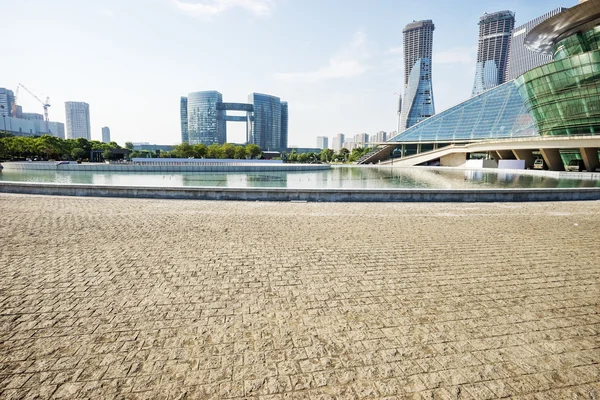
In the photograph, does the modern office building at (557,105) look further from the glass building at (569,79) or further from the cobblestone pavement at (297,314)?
the cobblestone pavement at (297,314)

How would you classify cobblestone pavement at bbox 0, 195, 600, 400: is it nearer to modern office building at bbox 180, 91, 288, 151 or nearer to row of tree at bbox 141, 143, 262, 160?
row of tree at bbox 141, 143, 262, 160

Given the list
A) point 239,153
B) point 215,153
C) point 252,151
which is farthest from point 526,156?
point 215,153

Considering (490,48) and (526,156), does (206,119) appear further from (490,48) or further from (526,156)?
(490,48)

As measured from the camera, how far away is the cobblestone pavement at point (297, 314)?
8.44ft

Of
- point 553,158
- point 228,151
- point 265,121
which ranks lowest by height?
point 553,158

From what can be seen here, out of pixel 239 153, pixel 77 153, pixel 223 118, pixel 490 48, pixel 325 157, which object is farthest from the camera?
pixel 490 48

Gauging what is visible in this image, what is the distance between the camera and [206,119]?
132 meters

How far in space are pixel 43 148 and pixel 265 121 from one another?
310 feet

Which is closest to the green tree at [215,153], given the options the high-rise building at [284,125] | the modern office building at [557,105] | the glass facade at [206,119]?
the modern office building at [557,105]

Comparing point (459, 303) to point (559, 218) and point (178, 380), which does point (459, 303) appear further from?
point (559, 218)

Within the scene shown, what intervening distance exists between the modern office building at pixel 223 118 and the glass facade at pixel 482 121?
258ft

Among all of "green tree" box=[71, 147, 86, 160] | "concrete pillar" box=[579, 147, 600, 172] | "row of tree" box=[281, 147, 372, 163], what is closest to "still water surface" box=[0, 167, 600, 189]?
"concrete pillar" box=[579, 147, 600, 172]

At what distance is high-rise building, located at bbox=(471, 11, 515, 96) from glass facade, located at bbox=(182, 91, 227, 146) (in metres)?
140

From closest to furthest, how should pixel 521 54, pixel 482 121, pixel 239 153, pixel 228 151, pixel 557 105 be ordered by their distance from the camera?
pixel 557 105
pixel 482 121
pixel 228 151
pixel 239 153
pixel 521 54
